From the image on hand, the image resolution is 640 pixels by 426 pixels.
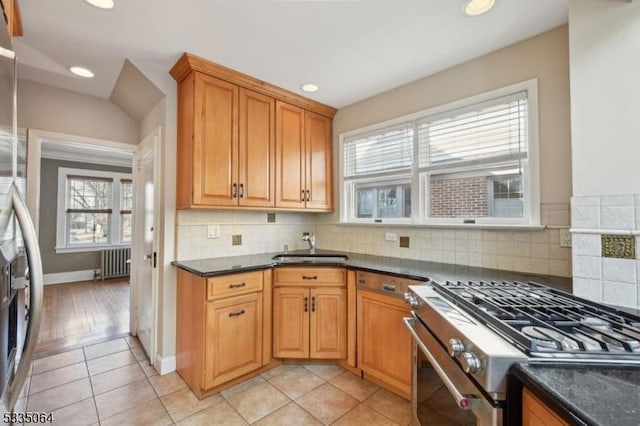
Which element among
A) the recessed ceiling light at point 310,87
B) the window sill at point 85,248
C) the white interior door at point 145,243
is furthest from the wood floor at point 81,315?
the recessed ceiling light at point 310,87

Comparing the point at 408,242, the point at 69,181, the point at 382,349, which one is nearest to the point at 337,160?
the point at 408,242

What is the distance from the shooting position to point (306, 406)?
190 cm

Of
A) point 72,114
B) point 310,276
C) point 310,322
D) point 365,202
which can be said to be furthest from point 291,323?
point 72,114

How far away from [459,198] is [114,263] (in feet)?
20.5

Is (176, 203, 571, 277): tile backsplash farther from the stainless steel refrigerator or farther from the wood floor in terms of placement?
the wood floor

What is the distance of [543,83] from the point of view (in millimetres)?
1847

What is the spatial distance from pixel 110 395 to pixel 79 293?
136 inches

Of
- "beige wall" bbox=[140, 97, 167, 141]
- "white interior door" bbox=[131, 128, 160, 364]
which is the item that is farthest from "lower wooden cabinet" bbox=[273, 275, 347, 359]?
"beige wall" bbox=[140, 97, 167, 141]

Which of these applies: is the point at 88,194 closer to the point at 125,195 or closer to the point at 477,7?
the point at 125,195

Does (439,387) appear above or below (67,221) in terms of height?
below

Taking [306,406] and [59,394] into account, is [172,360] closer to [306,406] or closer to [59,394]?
[59,394]

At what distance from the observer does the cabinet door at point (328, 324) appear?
2.32m

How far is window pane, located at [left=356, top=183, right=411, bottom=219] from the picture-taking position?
8.63 feet

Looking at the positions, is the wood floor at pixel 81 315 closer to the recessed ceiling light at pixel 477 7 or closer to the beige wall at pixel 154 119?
the beige wall at pixel 154 119
